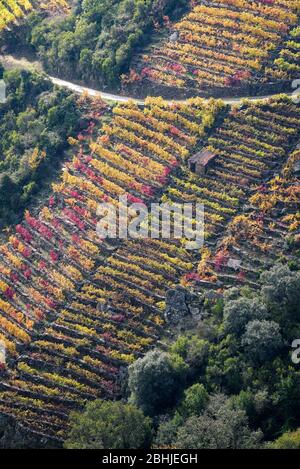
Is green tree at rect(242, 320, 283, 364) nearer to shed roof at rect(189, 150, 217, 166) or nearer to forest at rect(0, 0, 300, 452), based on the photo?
forest at rect(0, 0, 300, 452)

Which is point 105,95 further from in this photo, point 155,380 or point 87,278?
point 155,380

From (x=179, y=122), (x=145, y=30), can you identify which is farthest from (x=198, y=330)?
(x=145, y=30)

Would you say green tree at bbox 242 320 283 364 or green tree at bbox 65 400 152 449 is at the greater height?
green tree at bbox 242 320 283 364

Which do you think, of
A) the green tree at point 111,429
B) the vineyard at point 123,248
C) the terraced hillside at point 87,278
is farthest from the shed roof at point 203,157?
the green tree at point 111,429

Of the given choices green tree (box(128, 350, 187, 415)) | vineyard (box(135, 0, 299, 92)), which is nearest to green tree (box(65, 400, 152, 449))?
green tree (box(128, 350, 187, 415))

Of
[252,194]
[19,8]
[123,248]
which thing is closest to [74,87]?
Answer: [19,8]

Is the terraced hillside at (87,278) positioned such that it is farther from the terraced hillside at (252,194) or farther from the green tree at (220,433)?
the green tree at (220,433)
